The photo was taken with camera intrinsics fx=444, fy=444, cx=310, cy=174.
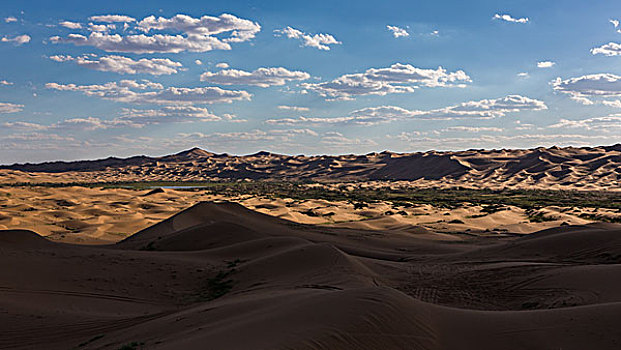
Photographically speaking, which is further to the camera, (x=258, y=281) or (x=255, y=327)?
(x=258, y=281)

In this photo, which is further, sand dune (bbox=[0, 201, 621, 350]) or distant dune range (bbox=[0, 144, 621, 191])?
distant dune range (bbox=[0, 144, 621, 191])

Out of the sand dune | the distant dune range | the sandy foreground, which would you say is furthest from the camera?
the distant dune range

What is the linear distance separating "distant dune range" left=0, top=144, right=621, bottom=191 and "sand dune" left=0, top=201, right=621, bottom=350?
79.4 m

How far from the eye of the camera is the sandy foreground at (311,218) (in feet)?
113

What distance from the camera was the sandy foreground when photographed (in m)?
34.4

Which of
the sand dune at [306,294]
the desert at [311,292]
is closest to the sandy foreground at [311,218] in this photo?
the desert at [311,292]

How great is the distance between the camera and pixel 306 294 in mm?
10516

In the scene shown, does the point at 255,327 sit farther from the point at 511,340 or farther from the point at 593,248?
the point at 593,248

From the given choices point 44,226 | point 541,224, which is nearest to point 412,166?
point 541,224

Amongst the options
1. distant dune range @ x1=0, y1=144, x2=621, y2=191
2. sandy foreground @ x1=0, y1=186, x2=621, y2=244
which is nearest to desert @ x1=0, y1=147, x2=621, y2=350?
sandy foreground @ x1=0, y1=186, x2=621, y2=244

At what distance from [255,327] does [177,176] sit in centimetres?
16706

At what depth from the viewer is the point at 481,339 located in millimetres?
8062

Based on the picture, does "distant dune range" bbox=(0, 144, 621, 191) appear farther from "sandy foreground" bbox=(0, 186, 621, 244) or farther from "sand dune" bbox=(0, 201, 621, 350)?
"sand dune" bbox=(0, 201, 621, 350)

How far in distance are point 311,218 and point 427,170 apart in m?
105
